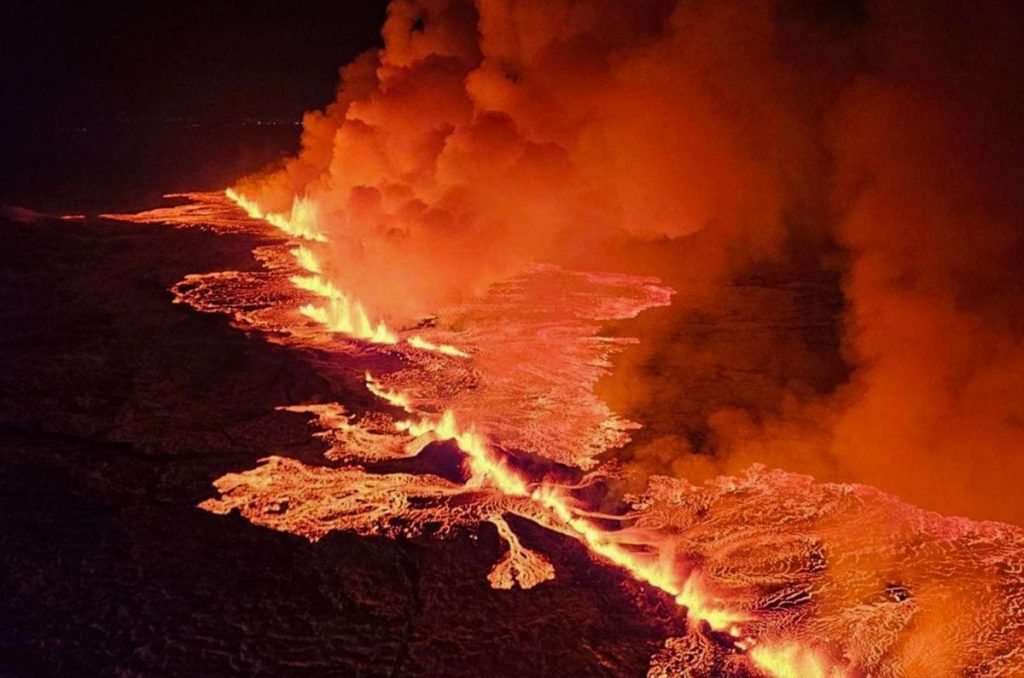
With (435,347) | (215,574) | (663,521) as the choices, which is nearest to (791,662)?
(663,521)

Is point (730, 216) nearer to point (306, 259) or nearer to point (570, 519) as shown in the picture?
point (306, 259)

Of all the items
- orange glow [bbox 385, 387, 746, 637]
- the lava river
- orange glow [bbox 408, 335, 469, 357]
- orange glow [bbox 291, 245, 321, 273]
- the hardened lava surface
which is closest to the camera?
the hardened lava surface

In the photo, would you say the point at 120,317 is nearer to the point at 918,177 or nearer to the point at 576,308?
the point at 576,308

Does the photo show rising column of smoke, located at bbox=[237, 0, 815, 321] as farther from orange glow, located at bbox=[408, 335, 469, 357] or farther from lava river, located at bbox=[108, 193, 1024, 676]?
lava river, located at bbox=[108, 193, 1024, 676]

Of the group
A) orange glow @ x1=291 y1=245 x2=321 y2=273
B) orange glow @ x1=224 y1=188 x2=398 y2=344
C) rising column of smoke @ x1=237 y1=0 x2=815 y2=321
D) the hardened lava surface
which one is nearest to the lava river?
the hardened lava surface

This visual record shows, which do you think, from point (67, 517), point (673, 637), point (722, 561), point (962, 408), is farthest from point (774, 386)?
point (67, 517)

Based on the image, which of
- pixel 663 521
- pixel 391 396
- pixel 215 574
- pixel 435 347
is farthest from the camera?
pixel 435 347

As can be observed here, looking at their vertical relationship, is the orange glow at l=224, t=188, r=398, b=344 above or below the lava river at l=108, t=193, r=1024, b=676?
above

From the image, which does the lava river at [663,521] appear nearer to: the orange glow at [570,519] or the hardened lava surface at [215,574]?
the orange glow at [570,519]
